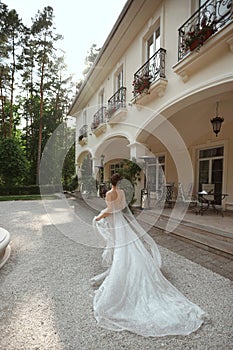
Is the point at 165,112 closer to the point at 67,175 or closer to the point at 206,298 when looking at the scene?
the point at 206,298

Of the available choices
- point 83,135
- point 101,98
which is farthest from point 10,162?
point 101,98

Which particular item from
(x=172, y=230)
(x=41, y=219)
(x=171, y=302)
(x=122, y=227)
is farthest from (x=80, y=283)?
(x=41, y=219)

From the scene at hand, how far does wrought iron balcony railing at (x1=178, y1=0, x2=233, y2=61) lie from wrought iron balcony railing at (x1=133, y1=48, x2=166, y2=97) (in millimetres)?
887

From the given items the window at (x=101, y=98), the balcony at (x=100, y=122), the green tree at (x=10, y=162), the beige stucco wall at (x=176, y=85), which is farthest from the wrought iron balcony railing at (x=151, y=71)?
the green tree at (x=10, y=162)

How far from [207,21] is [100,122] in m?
6.11

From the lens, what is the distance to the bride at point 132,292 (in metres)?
1.69

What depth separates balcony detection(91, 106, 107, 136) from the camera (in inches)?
346

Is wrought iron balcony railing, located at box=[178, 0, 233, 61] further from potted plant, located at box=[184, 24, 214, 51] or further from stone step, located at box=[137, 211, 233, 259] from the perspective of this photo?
stone step, located at box=[137, 211, 233, 259]

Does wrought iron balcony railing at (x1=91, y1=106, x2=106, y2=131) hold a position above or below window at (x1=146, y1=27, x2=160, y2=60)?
below

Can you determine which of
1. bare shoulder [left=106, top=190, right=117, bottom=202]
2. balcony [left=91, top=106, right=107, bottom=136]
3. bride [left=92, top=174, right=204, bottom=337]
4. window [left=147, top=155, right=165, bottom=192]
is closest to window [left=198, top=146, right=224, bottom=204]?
window [left=147, top=155, right=165, bottom=192]

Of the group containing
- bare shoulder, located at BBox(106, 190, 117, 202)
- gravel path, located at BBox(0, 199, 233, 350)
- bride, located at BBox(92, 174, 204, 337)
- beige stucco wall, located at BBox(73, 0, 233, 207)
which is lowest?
gravel path, located at BBox(0, 199, 233, 350)

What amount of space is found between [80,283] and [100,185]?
7.01 metres

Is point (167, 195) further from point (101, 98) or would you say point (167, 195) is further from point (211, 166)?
point (101, 98)

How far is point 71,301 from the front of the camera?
2.07 meters
